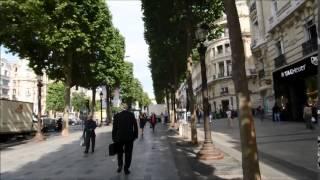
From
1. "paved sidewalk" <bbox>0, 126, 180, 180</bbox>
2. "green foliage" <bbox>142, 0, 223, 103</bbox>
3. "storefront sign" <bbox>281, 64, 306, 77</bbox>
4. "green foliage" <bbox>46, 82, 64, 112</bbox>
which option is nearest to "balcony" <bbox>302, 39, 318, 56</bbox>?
"storefront sign" <bbox>281, 64, 306, 77</bbox>

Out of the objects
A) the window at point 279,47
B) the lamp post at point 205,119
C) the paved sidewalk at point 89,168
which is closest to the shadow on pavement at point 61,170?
the paved sidewalk at point 89,168

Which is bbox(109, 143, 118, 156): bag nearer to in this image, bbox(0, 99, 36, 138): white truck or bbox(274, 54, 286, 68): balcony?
bbox(0, 99, 36, 138): white truck

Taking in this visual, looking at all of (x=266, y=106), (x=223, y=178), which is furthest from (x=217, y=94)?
(x=223, y=178)

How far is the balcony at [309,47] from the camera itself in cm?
2592

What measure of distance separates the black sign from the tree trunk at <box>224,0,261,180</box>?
59.2ft

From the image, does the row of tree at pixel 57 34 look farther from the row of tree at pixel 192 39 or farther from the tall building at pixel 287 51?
the tall building at pixel 287 51

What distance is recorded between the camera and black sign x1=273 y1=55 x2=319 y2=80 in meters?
25.7

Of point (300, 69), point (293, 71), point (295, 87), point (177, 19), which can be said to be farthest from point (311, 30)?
point (177, 19)

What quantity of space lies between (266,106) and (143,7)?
872 inches

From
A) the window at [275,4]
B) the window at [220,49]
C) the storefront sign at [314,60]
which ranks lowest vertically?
the storefront sign at [314,60]

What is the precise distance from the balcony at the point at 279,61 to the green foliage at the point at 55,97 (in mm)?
77300

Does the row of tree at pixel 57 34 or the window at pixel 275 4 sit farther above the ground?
the window at pixel 275 4

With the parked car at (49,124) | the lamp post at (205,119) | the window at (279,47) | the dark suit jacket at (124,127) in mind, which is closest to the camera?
the dark suit jacket at (124,127)

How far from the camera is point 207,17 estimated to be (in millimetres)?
23312
